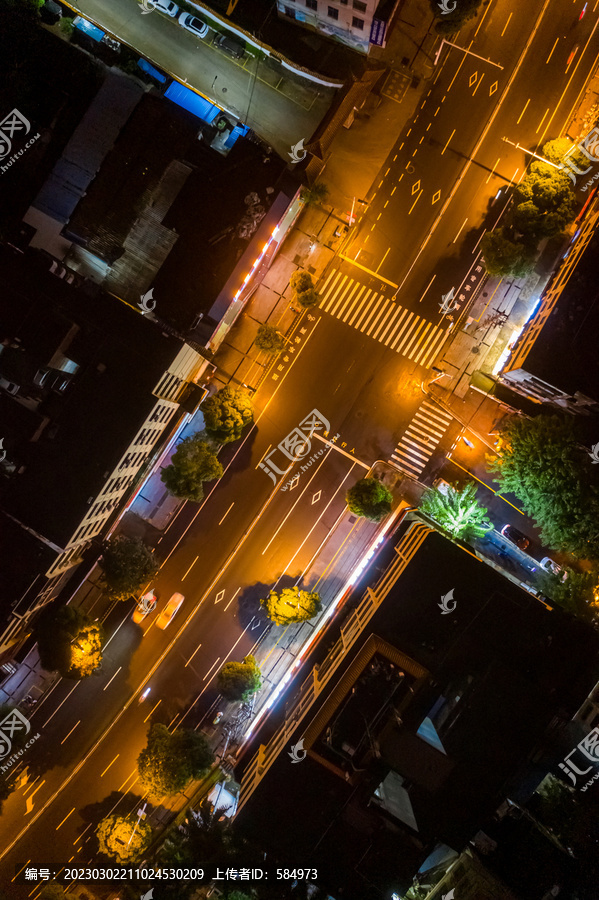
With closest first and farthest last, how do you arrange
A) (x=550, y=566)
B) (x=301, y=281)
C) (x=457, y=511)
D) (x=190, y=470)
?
(x=190, y=470)
(x=457, y=511)
(x=301, y=281)
(x=550, y=566)

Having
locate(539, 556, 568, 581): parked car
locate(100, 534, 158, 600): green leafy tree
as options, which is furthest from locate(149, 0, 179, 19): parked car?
locate(539, 556, 568, 581): parked car

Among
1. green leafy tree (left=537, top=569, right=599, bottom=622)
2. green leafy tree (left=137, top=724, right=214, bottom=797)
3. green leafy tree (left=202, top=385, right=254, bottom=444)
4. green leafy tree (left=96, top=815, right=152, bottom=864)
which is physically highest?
green leafy tree (left=537, top=569, right=599, bottom=622)

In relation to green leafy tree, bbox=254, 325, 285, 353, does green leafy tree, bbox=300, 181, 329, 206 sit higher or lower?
higher

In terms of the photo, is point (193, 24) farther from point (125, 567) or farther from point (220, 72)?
point (125, 567)

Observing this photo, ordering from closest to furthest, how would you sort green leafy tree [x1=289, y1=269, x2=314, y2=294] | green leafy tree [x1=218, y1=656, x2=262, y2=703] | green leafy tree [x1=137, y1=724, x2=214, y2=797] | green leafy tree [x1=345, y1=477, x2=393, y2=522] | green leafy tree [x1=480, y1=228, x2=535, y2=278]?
green leafy tree [x1=137, y1=724, x2=214, y2=797], green leafy tree [x1=480, y1=228, x2=535, y2=278], green leafy tree [x1=218, y1=656, x2=262, y2=703], green leafy tree [x1=345, y1=477, x2=393, y2=522], green leafy tree [x1=289, y1=269, x2=314, y2=294]

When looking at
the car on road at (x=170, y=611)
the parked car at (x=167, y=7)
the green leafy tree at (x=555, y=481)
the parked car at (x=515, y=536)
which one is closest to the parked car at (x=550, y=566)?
the parked car at (x=515, y=536)

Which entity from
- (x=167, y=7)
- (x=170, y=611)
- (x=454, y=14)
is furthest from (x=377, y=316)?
(x=170, y=611)

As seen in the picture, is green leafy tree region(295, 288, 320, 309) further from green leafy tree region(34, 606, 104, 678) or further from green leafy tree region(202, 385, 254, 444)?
green leafy tree region(34, 606, 104, 678)

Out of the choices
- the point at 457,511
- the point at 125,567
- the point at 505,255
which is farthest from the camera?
the point at 457,511
